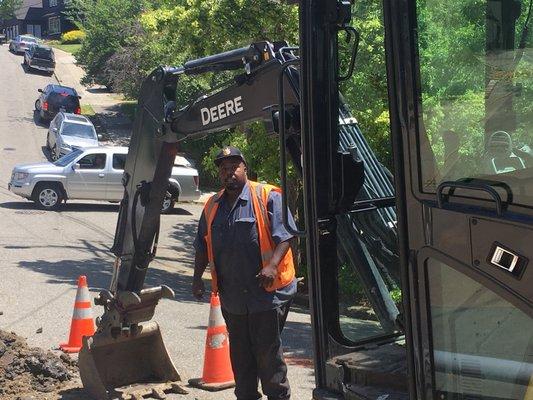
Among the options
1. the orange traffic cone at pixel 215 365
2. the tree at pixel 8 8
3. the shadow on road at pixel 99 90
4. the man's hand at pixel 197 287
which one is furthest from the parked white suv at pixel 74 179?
the tree at pixel 8 8

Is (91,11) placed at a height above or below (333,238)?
above

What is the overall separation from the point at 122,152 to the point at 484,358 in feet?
69.1

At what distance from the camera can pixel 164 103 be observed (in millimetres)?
5848

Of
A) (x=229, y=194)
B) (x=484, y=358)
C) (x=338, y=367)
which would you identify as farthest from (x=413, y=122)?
(x=229, y=194)

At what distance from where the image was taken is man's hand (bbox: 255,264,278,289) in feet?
17.0

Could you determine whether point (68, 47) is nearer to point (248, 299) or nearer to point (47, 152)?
point (47, 152)

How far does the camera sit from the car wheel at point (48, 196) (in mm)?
21837

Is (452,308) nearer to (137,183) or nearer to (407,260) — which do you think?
(407,260)

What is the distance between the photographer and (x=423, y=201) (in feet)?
9.25

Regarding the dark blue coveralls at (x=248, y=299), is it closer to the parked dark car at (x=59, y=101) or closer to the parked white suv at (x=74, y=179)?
the parked white suv at (x=74, y=179)

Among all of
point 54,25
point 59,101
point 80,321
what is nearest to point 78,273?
point 80,321

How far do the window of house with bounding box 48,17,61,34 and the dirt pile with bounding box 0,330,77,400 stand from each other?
75586 millimetres

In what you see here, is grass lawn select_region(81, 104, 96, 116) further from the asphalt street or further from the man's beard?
the man's beard

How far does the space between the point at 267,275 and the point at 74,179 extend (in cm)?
1779
